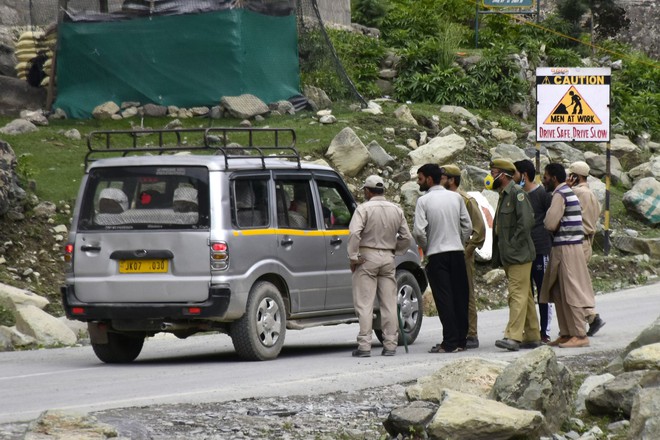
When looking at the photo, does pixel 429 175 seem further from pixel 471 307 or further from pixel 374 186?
pixel 471 307

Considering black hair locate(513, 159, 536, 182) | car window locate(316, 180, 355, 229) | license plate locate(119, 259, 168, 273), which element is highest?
black hair locate(513, 159, 536, 182)

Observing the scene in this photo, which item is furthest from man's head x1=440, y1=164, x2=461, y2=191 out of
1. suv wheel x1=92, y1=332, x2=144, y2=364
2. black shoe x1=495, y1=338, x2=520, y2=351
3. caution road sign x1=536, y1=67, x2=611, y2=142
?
caution road sign x1=536, y1=67, x2=611, y2=142

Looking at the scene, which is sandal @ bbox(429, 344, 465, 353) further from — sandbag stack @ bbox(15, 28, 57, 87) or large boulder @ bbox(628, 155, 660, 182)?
large boulder @ bbox(628, 155, 660, 182)

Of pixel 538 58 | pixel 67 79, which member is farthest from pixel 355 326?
pixel 538 58

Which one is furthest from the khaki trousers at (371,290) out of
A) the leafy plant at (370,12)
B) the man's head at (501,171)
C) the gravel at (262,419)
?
the leafy plant at (370,12)

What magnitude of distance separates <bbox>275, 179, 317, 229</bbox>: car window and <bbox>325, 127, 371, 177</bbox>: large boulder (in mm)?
10629

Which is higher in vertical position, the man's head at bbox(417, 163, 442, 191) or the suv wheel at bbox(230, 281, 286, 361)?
the man's head at bbox(417, 163, 442, 191)

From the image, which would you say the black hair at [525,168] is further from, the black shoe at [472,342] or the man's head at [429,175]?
the black shoe at [472,342]

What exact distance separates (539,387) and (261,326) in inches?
164

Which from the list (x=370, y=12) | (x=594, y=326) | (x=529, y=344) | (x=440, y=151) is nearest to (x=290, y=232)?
(x=529, y=344)

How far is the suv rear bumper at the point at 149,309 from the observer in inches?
472

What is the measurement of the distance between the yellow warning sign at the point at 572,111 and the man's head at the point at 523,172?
1084 cm

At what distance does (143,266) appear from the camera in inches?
483

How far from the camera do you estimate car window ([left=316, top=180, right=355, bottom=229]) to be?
1377 centimetres
